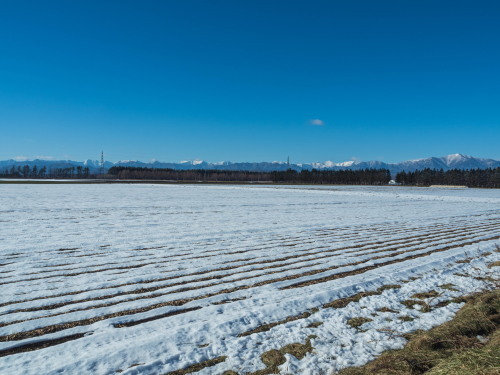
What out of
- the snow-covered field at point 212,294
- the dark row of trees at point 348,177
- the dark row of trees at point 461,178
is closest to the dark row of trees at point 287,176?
the dark row of trees at point 348,177

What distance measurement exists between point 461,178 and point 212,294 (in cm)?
15667

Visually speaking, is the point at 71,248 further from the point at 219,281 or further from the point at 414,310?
the point at 414,310

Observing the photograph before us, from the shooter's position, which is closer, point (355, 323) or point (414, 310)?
point (355, 323)

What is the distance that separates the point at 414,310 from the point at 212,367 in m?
3.86

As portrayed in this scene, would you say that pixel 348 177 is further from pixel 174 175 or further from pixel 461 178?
pixel 174 175

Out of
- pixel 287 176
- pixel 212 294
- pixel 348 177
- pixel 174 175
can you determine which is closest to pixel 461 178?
pixel 348 177

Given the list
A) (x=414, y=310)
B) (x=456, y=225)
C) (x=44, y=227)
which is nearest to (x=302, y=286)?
(x=414, y=310)

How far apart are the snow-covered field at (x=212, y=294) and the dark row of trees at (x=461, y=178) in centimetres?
14154

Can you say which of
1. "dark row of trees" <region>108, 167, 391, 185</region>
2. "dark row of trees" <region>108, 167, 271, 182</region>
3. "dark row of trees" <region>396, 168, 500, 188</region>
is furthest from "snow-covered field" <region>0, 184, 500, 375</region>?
"dark row of trees" <region>108, 167, 271, 182</region>

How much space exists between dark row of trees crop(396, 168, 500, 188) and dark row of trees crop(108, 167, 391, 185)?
13.3m

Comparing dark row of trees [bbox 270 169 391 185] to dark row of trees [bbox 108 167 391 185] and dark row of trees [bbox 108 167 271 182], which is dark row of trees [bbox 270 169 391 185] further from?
dark row of trees [bbox 108 167 271 182]

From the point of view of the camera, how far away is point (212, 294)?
6.12 m

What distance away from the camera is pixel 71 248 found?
9.59 meters

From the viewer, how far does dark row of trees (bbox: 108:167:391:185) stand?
A: 15145 centimetres
